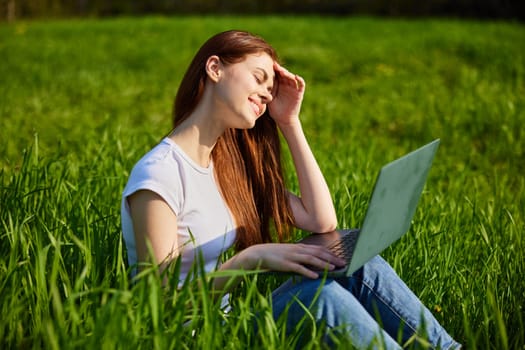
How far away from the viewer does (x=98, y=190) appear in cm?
315

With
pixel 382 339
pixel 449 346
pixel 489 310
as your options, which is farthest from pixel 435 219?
pixel 382 339

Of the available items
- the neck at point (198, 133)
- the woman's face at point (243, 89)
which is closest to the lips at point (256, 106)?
the woman's face at point (243, 89)

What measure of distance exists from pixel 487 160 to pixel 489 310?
2931 millimetres

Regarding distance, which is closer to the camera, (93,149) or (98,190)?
(98,190)

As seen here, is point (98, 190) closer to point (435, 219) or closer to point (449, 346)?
point (435, 219)

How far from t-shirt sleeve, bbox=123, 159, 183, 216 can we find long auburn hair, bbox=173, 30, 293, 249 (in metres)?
0.25

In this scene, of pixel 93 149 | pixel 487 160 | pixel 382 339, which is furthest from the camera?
pixel 487 160

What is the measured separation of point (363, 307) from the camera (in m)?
1.97

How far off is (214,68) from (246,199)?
0.43 meters

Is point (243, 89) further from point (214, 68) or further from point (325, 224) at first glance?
point (325, 224)

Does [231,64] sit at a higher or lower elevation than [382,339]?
higher

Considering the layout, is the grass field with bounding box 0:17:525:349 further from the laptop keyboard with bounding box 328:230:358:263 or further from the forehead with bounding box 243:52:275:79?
the forehead with bounding box 243:52:275:79

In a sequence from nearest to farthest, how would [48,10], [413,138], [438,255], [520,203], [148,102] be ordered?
[438,255] < [520,203] < [413,138] < [148,102] < [48,10]

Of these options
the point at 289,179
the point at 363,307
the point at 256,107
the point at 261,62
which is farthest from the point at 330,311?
the point at 289,179
